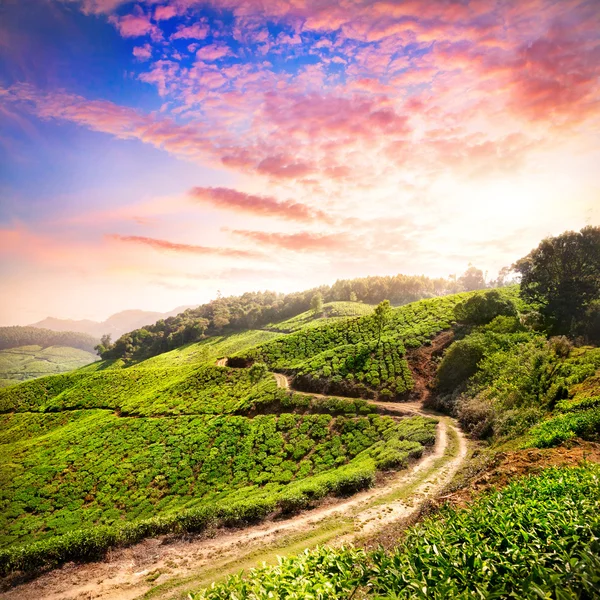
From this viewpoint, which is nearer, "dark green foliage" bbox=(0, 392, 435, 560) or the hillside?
the hillside

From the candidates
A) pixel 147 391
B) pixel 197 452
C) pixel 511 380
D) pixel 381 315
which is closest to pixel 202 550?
pixel 197 452

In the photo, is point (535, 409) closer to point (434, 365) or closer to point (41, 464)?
point (434, 365)

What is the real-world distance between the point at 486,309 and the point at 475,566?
49.1 meters

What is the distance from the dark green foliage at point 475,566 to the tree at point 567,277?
44118mm

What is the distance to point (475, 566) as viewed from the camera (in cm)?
482

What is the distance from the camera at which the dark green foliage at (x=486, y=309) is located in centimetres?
4606

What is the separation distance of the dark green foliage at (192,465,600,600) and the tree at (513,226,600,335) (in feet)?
145

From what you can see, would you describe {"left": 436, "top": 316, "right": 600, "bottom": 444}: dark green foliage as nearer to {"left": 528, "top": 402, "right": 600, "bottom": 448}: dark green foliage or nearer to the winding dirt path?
{"left": 528, "top": 402, "right": 600, "bottom": 448}: dark green foliage

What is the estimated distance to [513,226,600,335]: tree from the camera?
1636 inches

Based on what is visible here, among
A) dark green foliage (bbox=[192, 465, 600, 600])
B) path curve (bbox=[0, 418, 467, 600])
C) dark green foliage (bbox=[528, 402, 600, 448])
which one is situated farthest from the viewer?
path curve (bbox=[0, 418, 467, 600])

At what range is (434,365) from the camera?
139ft

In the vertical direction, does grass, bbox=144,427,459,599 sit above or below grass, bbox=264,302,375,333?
below

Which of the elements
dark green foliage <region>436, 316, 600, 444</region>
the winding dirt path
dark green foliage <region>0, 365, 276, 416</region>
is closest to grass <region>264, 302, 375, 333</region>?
dark green foliage <region>0, 365, 276, 416</region>

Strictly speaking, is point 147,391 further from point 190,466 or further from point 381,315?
point 381,315
